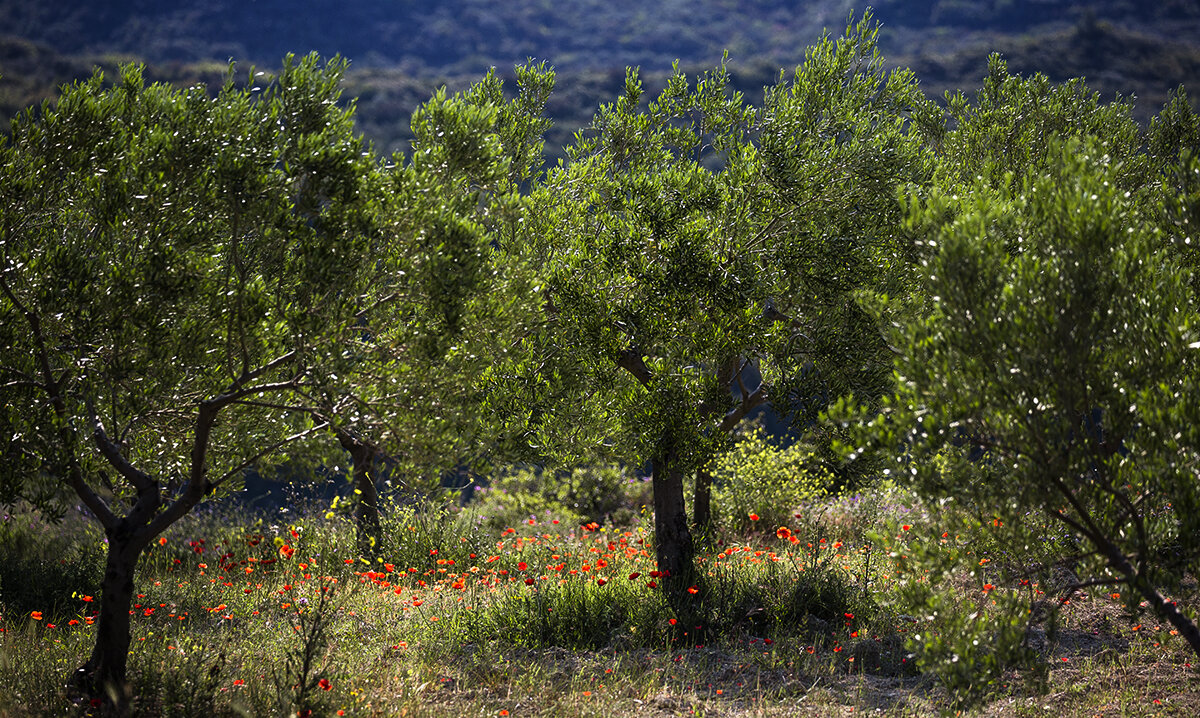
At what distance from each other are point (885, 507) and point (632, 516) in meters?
5.33

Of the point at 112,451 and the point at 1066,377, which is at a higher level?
the point at 112,451

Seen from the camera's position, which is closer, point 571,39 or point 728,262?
point 728,262

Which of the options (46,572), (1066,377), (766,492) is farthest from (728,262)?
(46,572)

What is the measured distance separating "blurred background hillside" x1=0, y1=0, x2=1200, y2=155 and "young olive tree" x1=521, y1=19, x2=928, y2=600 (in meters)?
68.9

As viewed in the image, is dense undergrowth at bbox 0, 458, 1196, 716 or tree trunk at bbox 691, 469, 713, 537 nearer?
dense undergrowth at bbox 0, 458, 1196, 716

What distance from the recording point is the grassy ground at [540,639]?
6.42 m

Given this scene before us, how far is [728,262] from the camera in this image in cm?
782

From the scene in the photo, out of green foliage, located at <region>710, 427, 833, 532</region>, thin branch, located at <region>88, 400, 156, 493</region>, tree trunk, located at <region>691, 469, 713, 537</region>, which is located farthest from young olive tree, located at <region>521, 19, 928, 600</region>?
green foliage, located at <region>710, 427, 833, 532</region>

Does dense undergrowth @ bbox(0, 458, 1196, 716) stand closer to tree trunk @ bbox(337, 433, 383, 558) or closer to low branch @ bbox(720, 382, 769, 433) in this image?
tree trunk @ bbox(337, 433, 383, 558)

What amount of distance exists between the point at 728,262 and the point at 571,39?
124m

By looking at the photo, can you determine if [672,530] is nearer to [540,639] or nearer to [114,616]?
[540,639]

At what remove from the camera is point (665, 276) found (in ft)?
24.9

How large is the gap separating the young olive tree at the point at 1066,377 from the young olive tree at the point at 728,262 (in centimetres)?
283

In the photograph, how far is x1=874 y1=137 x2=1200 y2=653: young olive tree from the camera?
4.57 metres
